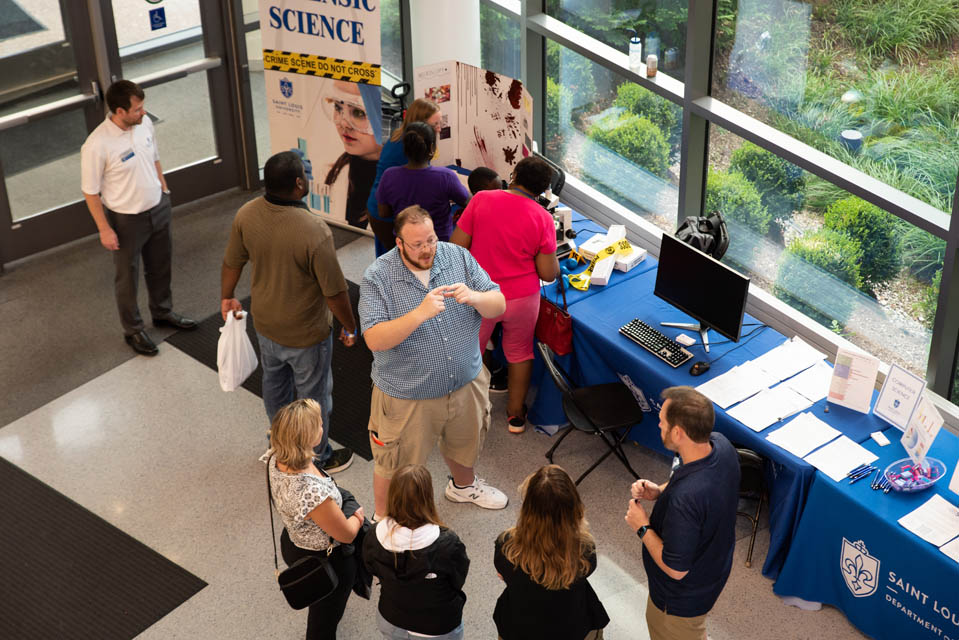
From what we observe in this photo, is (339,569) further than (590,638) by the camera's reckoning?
Yes

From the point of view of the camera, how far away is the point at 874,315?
17.7ft

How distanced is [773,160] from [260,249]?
2.90 meters

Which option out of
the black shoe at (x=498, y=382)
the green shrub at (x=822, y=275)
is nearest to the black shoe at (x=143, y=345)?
the black shoe at (x=498, y=382)

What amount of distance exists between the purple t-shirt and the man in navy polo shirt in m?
2.35

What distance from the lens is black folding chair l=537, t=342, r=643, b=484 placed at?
16.5 ft

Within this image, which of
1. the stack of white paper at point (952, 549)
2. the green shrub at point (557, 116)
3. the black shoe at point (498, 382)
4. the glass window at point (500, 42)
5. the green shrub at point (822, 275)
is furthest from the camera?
the glass window at point (500, 42)

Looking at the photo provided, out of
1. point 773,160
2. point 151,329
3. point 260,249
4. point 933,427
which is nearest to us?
point 933,427

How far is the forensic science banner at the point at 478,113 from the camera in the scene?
6305 mm

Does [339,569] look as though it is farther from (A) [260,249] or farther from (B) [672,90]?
(B) [672,90]

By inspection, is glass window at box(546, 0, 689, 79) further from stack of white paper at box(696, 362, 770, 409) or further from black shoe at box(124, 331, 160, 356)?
black shoe at box(124, 331, 160, 356)

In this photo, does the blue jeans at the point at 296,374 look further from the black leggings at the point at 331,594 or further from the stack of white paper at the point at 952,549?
the stack of white paper at the point at 952,549

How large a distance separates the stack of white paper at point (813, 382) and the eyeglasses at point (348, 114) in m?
3.31

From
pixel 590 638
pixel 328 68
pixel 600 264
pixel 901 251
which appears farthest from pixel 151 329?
pixel 901 251

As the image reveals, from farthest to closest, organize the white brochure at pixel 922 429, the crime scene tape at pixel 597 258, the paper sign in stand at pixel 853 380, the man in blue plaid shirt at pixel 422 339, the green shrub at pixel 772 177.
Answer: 1. the crime scene tape at pixel 597 258
2. the green shrub at pixel 772 177
3. the paper sign in stand at pixel 853 380
4. the white brochure at pixel 922 429
5. the man in blue plaid shirt at pixel 422 339
